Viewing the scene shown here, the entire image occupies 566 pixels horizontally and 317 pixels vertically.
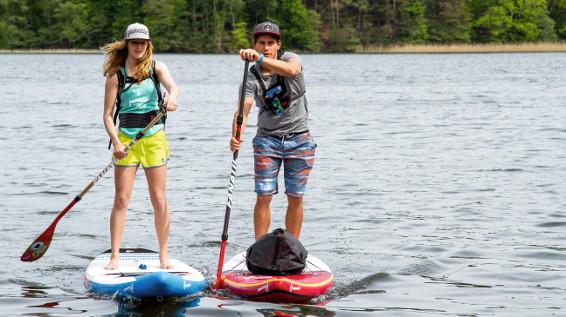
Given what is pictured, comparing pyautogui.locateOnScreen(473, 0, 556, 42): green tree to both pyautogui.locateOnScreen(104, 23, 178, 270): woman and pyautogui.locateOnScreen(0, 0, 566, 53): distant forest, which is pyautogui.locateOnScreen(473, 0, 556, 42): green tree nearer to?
pyautogui.locateOnScreen(0, 0, 566, 53): distant forest

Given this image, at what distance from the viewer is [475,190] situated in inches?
597

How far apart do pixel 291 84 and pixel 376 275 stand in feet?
7.24

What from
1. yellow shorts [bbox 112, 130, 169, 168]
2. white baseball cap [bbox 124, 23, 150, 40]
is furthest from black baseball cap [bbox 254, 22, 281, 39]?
yellow shorts [bbox 112, 130, 169, 168]

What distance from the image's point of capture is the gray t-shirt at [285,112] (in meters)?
8.84

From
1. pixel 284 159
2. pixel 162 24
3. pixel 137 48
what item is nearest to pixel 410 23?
pixel 162 24

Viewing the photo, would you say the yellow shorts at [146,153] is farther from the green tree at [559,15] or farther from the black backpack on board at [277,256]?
the green tree at [559,15]

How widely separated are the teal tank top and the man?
775 millimetres

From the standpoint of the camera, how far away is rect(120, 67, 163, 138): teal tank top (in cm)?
839

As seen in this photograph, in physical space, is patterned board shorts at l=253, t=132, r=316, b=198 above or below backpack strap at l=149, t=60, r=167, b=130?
below

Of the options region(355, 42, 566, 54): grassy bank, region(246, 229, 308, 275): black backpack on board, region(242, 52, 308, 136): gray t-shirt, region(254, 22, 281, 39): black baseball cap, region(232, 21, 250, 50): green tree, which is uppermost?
region(254, 22, 281, 39): black baseball cap

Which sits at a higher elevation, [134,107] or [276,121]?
[134,107]

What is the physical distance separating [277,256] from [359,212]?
5.07 metres

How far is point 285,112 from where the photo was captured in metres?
8.94

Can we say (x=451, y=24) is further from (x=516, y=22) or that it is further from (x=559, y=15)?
(x=559, y=15)
